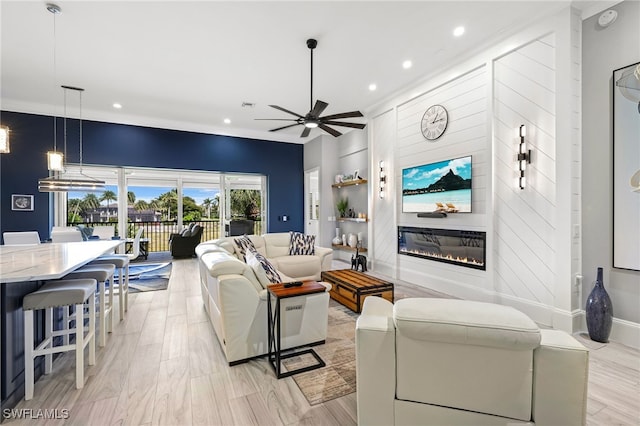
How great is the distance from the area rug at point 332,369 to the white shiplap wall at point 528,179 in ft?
6.93

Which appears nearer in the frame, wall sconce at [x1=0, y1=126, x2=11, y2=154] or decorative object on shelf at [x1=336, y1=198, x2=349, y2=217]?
wall sconce at [x1=0, y1=126, x2=11, y2=154]

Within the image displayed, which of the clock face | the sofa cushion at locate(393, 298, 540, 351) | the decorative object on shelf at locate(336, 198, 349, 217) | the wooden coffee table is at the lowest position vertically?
the wooden coffee table

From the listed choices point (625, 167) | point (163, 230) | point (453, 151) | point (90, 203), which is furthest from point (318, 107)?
point (163, 230)

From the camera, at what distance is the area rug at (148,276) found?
4.71 meters

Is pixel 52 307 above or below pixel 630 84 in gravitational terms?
below

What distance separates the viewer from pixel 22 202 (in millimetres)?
5594

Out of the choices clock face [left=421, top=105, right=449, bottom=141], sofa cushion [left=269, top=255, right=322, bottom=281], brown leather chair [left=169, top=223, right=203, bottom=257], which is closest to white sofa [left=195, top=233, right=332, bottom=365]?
sofa cushion [left=269, top=255, right=322, bottom=281]

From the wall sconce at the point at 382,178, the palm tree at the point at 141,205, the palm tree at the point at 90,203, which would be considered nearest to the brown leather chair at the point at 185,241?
the palm tree at the point at 141,205

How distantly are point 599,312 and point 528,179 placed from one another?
4.83 feet

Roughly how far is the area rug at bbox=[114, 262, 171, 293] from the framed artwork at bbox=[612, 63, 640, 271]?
590 centimetres

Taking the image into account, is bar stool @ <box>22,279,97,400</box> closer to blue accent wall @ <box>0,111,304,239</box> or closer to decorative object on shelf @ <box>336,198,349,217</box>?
blue accent wall @ <box>0,111,304,239</box>

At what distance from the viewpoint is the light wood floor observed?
1.75 m

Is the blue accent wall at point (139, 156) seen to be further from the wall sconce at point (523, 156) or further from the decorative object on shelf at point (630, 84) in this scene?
the decorative object on shelf at point (630, 84)

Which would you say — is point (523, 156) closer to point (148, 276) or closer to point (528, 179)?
point (528, 179)
